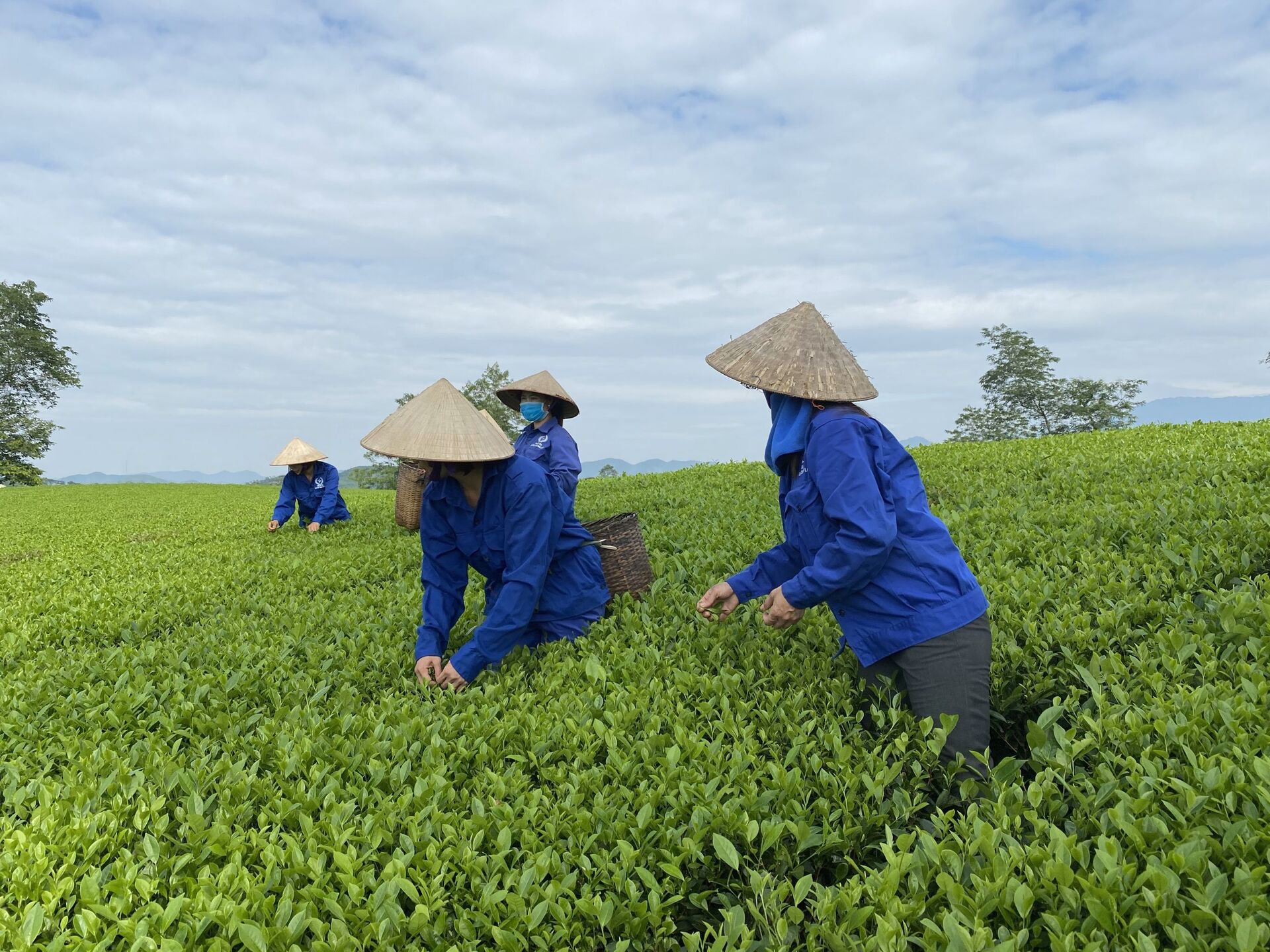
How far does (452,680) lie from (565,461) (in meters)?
3.13

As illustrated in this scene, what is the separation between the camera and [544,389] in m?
7.07

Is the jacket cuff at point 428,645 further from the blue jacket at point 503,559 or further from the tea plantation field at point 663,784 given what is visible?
the tea plantation field at point 663,784

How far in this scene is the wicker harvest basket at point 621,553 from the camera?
5.02 metres

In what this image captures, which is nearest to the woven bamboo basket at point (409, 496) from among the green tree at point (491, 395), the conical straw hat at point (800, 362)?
the conical straw hat at point (800, 362)

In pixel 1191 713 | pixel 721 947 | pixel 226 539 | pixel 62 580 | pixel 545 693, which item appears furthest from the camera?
pixel 226 539

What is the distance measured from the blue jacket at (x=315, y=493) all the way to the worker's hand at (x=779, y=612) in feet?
29.2

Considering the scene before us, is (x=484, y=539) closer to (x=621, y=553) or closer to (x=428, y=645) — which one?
(x=428, y=645)

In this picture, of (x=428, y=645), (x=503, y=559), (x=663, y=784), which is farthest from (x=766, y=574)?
(x=428, y=645)

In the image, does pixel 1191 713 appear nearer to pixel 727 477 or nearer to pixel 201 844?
pixel 201 844

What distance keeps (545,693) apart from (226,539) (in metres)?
8.86

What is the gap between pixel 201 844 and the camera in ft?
8.46

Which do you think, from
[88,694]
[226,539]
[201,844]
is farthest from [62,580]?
[201,844]

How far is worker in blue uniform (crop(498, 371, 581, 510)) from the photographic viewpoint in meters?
6.74

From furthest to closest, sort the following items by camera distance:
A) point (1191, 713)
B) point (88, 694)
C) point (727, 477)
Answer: point (727, 477), point (88, 694), point (1191, 713)
